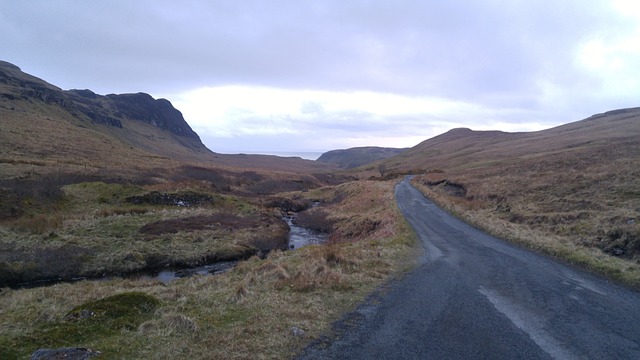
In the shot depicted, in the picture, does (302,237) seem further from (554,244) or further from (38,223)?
(554,244)

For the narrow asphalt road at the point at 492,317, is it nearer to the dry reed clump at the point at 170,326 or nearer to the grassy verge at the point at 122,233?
the dry reed clump at the point at 170,326

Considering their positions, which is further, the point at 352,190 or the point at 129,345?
the point at 352,190

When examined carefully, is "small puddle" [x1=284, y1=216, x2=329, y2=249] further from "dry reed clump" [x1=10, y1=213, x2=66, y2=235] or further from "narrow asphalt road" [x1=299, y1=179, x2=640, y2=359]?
"dry reed clump" [x1=10, y1=213, x2=66, y2=235]

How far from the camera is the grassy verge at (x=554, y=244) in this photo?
49.2ft

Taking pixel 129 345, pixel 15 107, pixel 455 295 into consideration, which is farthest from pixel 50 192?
pixel 15 107

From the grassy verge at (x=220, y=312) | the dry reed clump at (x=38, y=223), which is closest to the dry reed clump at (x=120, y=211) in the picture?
the dry reed clump at (x=38, y=223)

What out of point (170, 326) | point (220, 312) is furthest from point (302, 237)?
point (170, 326)

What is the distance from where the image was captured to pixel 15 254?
892 inches

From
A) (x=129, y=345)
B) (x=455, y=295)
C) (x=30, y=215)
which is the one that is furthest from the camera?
(x=30, y=215)

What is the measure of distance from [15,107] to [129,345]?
119m

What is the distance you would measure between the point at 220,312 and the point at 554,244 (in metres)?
17.3

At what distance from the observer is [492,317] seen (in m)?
10.8

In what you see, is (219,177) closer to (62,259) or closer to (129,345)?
(62,259)

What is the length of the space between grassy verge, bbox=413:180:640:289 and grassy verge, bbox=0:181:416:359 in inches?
287
